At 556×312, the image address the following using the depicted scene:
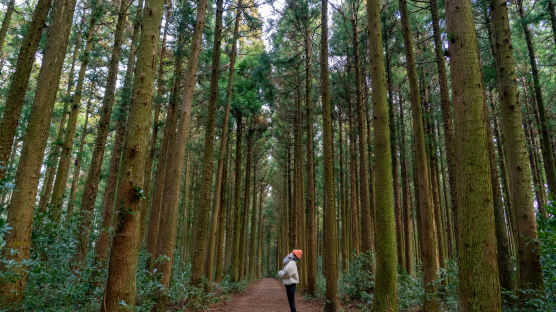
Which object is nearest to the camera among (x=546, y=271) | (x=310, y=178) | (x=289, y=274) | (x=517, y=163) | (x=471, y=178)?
(x=471, y=178)

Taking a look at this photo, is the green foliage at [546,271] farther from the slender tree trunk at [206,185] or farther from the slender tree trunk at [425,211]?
the slender tree trunk at [206,185]

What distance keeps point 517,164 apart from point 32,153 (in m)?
9.26

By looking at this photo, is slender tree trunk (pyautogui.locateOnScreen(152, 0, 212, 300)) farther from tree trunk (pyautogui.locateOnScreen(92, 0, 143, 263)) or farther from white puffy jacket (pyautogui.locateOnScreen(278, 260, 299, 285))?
white puffy jacket (pyautogui.locateOnScreen(278, 260, 299, 285))

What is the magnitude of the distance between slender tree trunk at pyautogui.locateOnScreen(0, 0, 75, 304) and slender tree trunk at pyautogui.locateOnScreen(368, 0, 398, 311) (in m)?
5.87

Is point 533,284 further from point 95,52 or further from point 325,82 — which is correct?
point 95,52

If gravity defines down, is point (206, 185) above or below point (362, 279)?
above

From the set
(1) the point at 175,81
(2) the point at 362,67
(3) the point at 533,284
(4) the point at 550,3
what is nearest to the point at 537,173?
(4) the point at 550,3

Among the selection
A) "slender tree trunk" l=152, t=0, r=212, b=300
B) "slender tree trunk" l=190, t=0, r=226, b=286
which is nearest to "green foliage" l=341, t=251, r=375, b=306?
"slender tree trunk" l=190, t=0, r=226, b=286

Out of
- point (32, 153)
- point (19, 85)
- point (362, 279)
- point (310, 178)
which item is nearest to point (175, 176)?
point (32, 153)

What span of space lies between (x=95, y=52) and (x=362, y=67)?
11416 mm

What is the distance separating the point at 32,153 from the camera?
4.97m

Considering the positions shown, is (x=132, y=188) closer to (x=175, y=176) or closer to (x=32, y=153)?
(x=32, y=153)

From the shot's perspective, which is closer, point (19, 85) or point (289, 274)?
point (19, 85)

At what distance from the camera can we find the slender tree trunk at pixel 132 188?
3783 mm
